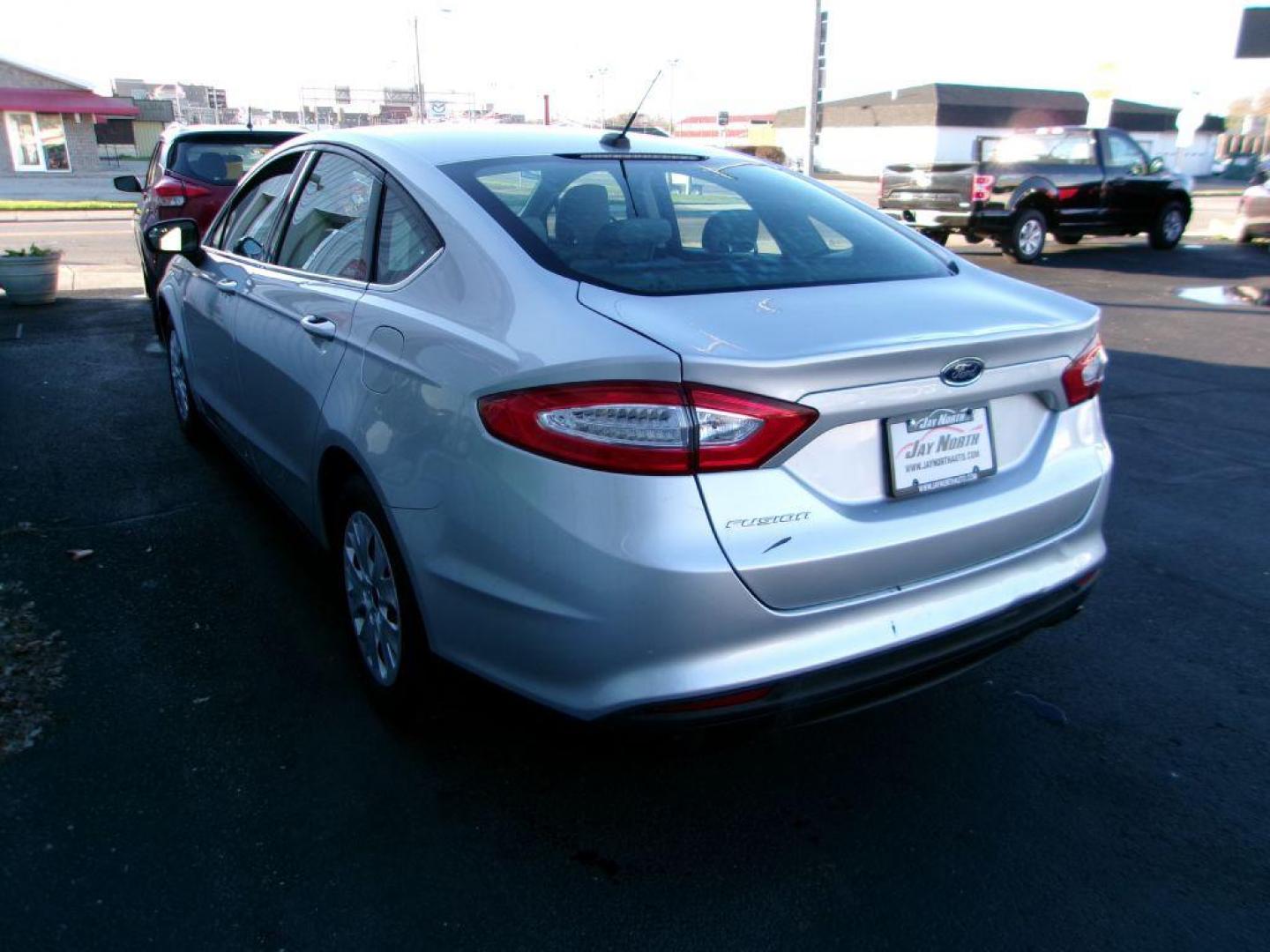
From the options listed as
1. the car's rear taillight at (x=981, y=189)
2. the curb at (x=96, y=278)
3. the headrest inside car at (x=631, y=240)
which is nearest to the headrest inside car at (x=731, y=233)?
the headrest inside car at (x=631, y=240)

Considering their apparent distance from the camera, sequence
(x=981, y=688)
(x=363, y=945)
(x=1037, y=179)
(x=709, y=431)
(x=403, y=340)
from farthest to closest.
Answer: (x=1037, y=179) < (x=981, y=688) < (x=403, y=340) < (x=363, y=945) < (x=709, y=431)

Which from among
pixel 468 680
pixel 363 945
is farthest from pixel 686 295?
pixel 363 945

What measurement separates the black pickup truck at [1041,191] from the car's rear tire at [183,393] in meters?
11.9

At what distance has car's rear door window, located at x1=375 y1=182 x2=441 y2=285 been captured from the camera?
9.43ft

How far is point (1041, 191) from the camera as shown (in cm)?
1545

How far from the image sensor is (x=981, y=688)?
340cm

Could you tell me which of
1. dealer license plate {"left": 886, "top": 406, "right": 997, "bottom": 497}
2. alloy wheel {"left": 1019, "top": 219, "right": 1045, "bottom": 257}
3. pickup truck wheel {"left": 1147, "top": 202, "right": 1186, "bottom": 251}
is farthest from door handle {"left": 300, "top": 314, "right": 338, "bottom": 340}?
pickup truck wheel {"left": 1147, "top": 202, "right": 1186, "bottom": 251}

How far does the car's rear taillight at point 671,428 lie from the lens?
6.98 feet

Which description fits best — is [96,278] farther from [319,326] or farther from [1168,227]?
[1168,227]

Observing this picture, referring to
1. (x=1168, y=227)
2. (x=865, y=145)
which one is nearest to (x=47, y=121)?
(x=1168, y=227)

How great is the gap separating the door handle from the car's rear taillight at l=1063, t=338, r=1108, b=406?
213 centimetres

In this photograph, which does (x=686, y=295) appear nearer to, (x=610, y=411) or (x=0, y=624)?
(x=610, y=411)

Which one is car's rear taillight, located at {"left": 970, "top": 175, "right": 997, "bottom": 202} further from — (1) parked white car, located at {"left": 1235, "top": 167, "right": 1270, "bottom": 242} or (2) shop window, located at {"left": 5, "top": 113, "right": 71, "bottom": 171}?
(2) shop window, located at {"left": 5, "top": 113, "right": 71, "bottom": 171}

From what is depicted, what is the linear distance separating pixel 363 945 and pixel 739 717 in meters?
0.99
